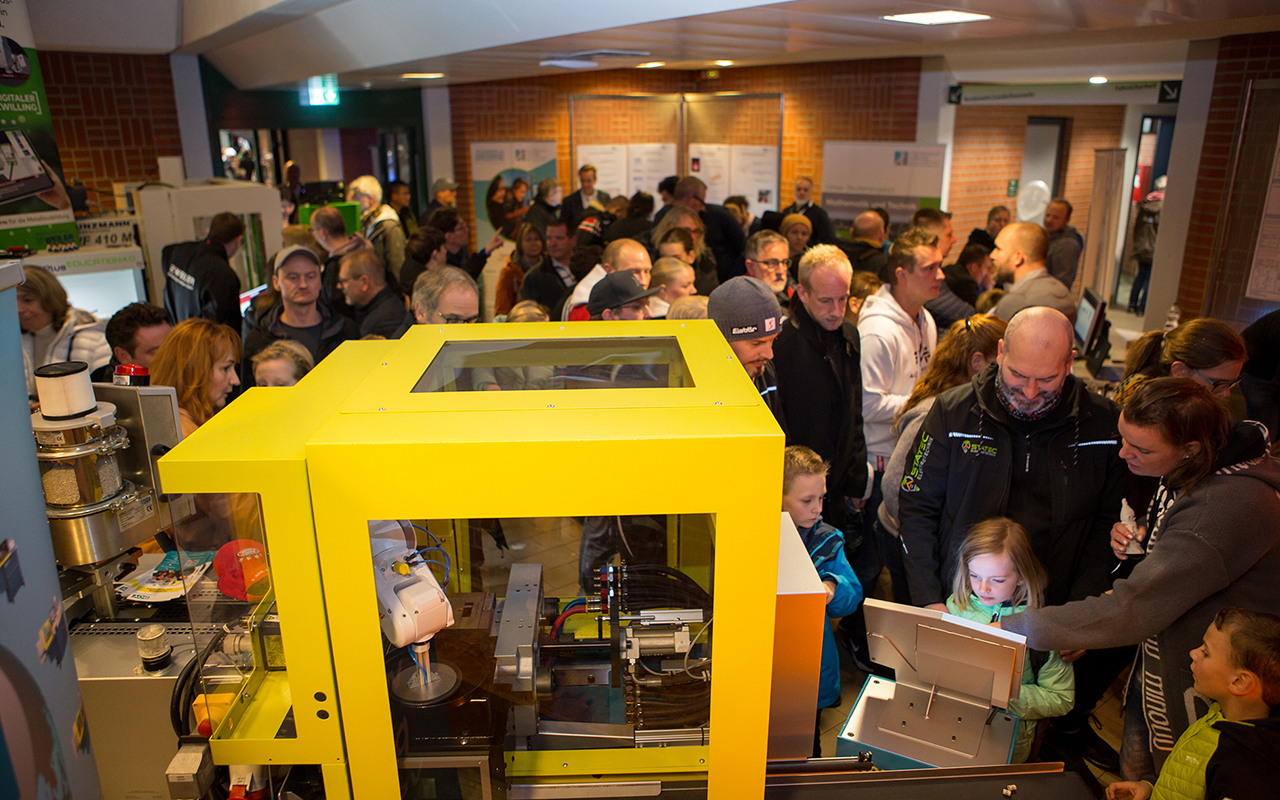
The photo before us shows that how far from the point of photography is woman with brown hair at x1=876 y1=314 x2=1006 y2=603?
286cm

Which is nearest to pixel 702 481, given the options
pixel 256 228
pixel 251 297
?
pixel 251 297

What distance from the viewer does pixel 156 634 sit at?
152 cm

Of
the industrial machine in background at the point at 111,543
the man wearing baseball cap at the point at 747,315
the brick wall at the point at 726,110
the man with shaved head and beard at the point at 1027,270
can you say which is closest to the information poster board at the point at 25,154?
the industrial machine in background at the point at 111,543

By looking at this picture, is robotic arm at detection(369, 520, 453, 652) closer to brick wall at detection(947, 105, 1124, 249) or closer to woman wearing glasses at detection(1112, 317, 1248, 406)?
woman wearing glasses at detection(1112, 317, 1248, 406)

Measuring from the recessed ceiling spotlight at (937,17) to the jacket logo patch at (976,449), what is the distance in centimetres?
231

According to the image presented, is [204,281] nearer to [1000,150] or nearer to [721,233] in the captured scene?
[721,233]

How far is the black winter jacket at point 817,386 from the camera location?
311 centimetres

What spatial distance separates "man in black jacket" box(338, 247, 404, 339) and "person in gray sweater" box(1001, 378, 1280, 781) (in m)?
3.25

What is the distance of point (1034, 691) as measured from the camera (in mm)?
2279

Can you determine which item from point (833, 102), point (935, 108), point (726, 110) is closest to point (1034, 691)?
point (935, 108)

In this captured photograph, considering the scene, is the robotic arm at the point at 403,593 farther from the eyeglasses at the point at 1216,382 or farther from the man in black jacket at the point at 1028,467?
the eyeglasses at the point at 1216,382

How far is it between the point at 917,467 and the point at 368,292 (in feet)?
10.1

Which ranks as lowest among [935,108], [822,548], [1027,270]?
[822,548]

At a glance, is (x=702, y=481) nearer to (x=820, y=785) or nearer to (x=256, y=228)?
(x=820, y=785)
